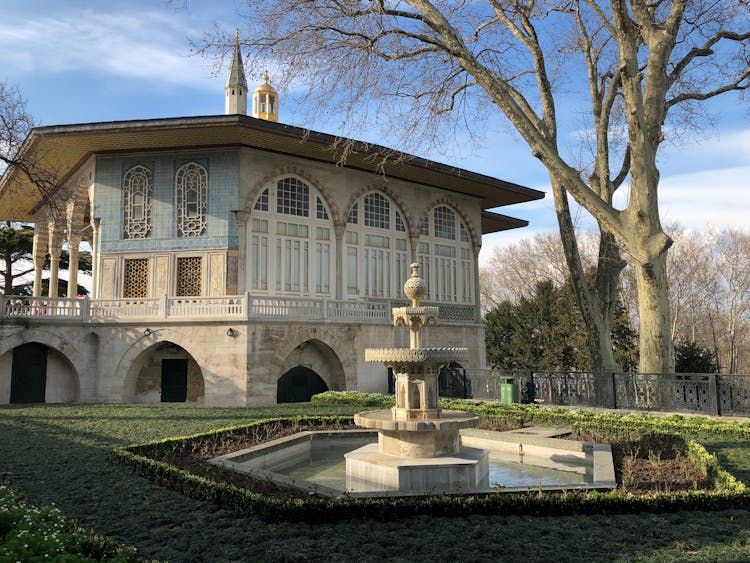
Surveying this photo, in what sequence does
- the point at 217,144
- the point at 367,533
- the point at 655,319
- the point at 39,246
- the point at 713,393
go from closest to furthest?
1. the point at 367,533
2. the point at 713,393
3. the point at 655,319
4. the point at 217,144
5. the point at 39,246

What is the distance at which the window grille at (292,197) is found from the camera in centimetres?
1930

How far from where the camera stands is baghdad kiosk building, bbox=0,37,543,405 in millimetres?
Answer: 16516

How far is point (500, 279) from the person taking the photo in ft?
145

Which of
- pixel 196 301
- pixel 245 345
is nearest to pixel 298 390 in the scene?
pixel 245 345

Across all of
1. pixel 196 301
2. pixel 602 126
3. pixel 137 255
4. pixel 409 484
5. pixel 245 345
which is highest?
pixel 602 126

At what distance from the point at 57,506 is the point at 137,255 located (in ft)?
45.7

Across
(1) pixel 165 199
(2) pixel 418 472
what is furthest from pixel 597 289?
(1) pixel 165 199

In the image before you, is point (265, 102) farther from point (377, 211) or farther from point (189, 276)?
point (189, 276)

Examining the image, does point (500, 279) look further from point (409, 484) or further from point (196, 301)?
point (409, 484)

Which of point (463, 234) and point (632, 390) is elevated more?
point (463, 234)

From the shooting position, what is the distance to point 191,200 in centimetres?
1848

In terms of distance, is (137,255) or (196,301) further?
(137,255)

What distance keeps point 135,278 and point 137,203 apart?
7.76 ft

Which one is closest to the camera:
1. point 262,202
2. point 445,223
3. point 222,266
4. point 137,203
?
point 222,266
